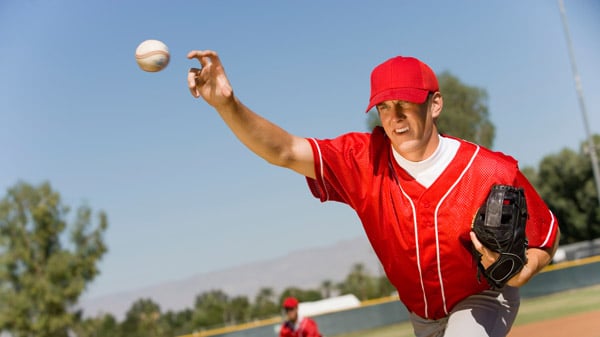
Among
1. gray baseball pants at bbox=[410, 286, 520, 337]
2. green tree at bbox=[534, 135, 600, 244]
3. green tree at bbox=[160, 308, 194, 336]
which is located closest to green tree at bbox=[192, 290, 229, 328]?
green tree at bbox=[160, 308, 194, 336]

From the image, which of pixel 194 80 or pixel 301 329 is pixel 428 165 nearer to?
pixel 194 80

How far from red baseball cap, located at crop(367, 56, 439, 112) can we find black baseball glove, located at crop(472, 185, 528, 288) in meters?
0.61

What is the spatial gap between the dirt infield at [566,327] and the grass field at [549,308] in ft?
2.65

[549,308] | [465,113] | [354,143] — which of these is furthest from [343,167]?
[465,113]

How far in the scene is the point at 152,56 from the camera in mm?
3707

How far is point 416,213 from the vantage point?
3645 millimetres

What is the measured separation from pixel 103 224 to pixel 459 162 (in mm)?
40564

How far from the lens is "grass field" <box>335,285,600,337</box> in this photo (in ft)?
55.1

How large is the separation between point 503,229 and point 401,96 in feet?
2.63

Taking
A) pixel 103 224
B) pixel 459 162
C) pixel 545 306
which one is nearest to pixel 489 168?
pixel 459 162

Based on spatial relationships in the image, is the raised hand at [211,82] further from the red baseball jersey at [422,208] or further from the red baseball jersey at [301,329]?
the red baseball jersey at [301,329]

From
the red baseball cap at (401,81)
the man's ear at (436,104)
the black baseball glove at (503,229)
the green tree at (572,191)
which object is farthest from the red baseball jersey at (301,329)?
the green tree at (572,191)

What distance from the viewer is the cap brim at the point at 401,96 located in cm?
365

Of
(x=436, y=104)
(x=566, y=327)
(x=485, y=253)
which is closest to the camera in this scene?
(x=485, y=253)
